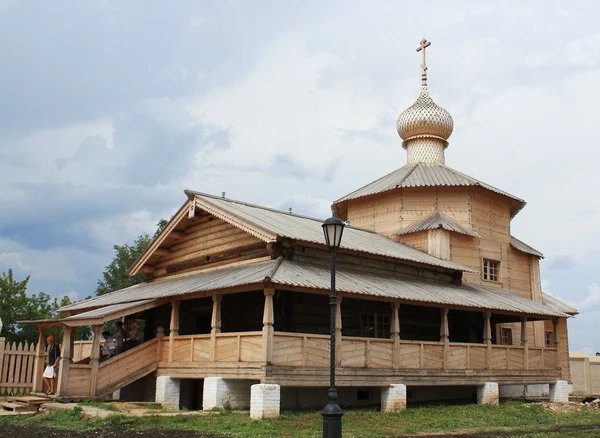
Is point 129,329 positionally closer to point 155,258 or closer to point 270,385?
point 155,258

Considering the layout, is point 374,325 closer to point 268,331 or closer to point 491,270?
point 268,331

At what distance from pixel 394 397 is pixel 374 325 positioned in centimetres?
321

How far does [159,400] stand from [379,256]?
7606 millimetres

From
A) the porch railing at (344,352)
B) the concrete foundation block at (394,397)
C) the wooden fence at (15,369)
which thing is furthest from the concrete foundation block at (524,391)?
the wooden fence at (15,369)

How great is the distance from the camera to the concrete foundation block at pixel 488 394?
21.4 m

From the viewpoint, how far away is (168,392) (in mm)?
19141

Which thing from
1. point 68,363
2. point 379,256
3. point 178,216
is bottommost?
point 68,363

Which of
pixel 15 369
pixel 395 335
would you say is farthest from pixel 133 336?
pixel 395 335

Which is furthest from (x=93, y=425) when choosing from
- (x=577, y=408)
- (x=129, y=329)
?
(x=577, y=408)

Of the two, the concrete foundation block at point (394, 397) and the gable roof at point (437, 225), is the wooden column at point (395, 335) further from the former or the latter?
the gable roof at point (437, 225)

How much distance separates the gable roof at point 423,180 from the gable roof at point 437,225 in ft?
4.31

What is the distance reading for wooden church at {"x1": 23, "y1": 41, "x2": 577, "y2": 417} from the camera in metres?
17.3

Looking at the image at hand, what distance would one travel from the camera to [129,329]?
22.0 metres

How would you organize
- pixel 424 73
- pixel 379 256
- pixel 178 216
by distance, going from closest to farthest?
pixel 379 256 < pixel 178 216 < pixel 424 73
